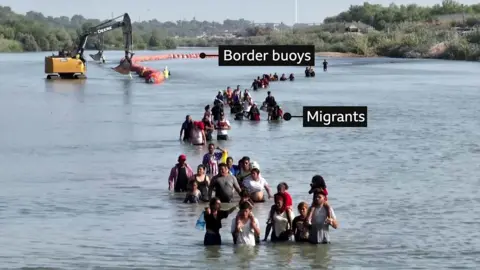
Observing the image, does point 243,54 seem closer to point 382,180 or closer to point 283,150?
point 382,180

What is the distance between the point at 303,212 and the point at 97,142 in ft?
95.3

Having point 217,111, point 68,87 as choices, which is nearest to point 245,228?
point 217,111

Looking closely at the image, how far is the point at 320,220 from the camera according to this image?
23.6 meters

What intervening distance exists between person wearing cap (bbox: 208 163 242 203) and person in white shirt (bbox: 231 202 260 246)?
4.14 m

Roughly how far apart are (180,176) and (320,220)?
899 cm

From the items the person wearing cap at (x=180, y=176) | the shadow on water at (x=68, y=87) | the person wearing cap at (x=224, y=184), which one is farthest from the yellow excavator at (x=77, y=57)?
the person wearing cap at (x=224, y=184)

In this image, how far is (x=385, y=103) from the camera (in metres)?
82.5

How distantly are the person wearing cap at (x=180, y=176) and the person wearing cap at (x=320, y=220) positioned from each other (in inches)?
294

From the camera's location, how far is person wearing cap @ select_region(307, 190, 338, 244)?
75.7ft

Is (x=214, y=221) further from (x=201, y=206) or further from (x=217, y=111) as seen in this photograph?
(x=217, y=111)

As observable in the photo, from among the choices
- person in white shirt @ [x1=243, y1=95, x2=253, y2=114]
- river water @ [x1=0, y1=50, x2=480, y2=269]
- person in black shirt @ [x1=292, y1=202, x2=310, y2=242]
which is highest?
person in white shirt @ [x1=243, y1=95, x2=253, y2=114]

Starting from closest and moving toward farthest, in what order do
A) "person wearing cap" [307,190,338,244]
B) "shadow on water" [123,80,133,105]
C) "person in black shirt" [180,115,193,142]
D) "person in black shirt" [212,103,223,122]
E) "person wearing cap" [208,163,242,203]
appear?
1. "person wearing cap" [307,190,338,244]
2. "person wearing cap" [208,163,242,203]
3. "person in black shirt" [180,115,193,142]
4. "person in black shirt" [212,103,223,122]
5. "shadow on water" [123,80,133,105]

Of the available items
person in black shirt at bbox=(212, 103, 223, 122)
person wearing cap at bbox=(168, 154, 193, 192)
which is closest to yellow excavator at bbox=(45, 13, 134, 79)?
person in black shirt at bbox=(212, 103, 223, 122)

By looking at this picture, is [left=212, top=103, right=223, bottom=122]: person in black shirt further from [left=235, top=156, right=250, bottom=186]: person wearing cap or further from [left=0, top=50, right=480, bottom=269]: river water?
[left=235, top=156, right=250, bottom=186]: person wearing cap
